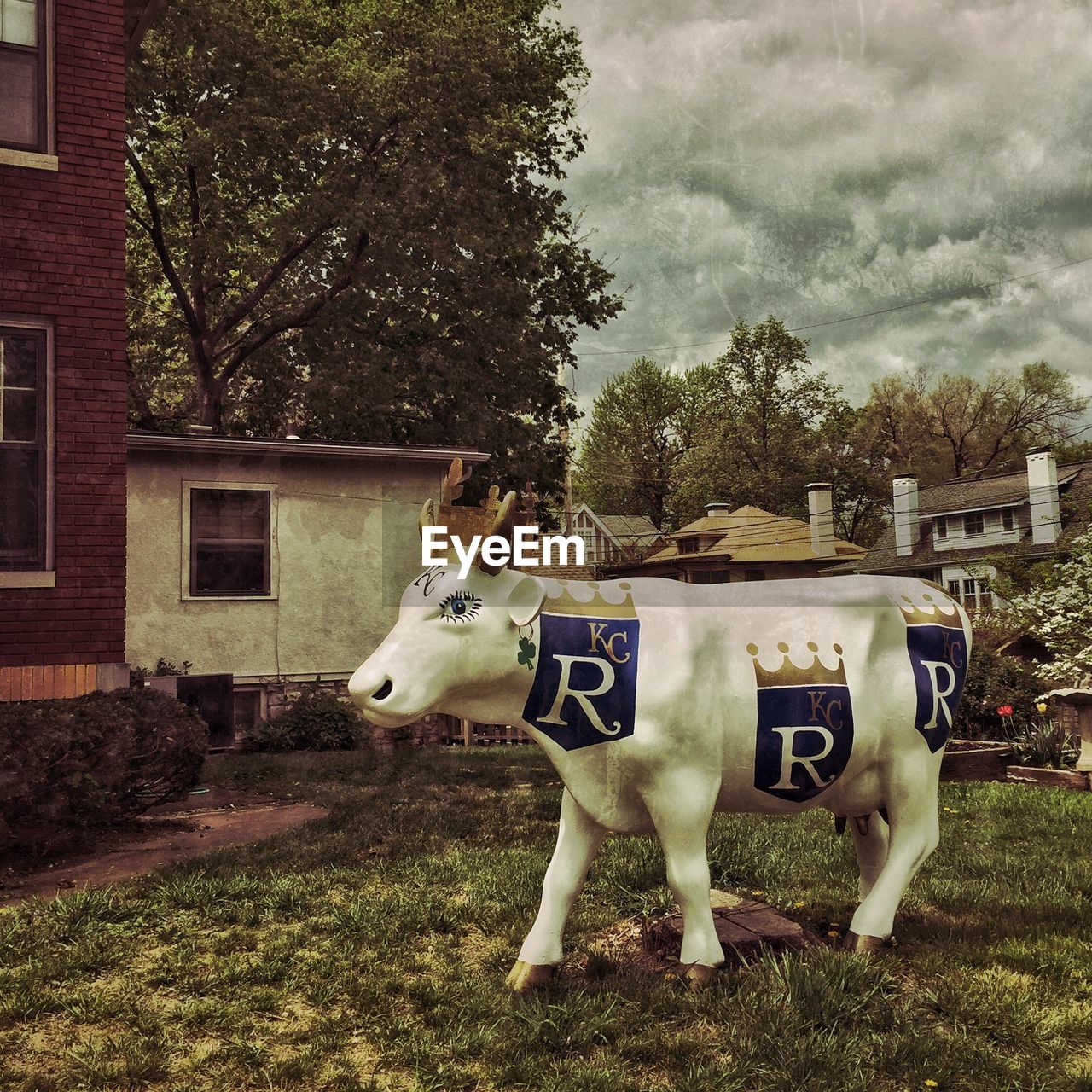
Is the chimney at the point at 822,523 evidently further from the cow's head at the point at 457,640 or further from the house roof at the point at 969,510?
the cow's head at the point at 457,640

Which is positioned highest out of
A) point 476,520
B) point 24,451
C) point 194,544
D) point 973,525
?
point 973,525

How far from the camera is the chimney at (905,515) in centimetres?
3262

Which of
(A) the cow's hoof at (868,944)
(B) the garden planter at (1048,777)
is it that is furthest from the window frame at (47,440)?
(B) the garden planter at (1048,777)

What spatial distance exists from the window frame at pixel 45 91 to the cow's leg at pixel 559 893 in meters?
8.39

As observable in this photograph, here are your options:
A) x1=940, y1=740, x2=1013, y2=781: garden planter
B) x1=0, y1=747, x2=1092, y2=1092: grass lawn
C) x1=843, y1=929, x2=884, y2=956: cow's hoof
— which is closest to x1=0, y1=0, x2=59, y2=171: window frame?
x1=0, y1=747, x2=1092, y2=1092: grass lawn

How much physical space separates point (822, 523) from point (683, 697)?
21982 millimetres

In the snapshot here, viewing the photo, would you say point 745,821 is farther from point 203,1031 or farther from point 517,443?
point 517,443

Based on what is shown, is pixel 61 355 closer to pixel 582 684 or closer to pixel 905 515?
pixel 582 684

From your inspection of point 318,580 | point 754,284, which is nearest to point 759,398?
point 754,284

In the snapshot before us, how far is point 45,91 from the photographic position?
8883mm

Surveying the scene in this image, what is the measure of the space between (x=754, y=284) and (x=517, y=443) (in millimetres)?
6477

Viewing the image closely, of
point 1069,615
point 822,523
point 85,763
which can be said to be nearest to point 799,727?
point 85,763

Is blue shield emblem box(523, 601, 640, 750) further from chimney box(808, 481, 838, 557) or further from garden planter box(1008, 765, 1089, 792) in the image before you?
chimney box(808, 481, 838, 557)

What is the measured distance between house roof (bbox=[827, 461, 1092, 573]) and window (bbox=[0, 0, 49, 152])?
21025 mm
